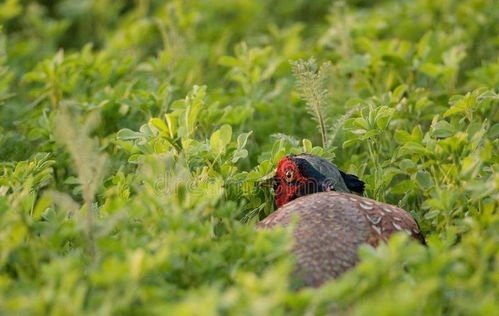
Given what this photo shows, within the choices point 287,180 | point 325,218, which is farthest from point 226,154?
point 325,218

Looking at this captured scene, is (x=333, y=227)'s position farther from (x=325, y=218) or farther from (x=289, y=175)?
(x=289, y=175)

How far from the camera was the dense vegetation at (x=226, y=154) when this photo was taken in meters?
3.13

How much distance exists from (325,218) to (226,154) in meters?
0.80

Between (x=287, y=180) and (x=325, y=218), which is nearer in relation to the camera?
(x=325, y=218)

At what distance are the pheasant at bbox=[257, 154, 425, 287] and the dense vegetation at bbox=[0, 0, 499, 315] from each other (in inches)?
5.7

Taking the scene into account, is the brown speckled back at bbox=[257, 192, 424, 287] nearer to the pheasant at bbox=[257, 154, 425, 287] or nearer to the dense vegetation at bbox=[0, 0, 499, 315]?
the pheasant at bbox=[257, 154, 425, 287]

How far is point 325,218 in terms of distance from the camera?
12.8 ft

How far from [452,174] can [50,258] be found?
1885 millimetres

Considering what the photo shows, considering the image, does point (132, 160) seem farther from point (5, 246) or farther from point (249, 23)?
point (249, 23)

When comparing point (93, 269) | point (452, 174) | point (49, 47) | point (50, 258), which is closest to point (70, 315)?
point (93, 269)

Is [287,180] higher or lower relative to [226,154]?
lower

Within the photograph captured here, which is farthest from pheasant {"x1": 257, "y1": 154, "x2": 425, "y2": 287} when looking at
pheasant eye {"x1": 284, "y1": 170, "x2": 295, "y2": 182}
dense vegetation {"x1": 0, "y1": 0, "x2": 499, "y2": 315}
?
dense vegetation {"x1": 0, "y1": 0, "x2": 499, "y2": 315}

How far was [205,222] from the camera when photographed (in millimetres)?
3623

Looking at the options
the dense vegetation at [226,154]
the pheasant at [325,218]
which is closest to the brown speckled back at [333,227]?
the pheasant at [325,218]
